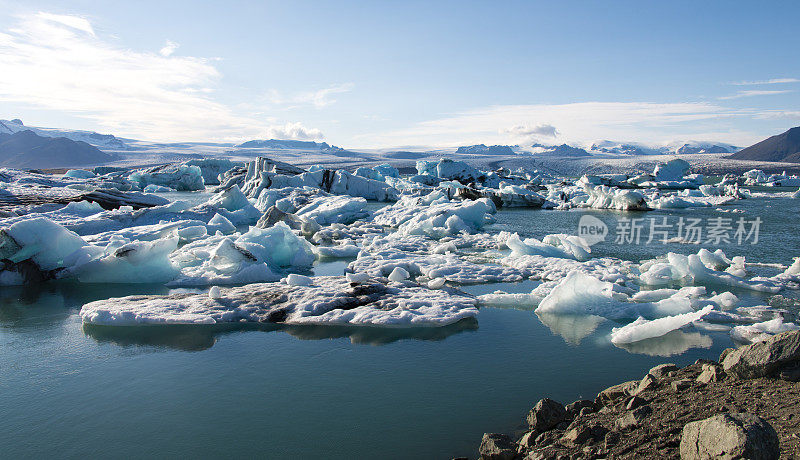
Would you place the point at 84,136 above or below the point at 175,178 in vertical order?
above

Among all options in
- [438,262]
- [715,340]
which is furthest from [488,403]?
[438,262]

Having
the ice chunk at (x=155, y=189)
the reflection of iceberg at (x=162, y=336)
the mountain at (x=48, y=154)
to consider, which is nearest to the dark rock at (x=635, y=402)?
the reflection of iceberg at (x=162, y=336)

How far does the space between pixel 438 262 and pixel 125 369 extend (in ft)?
15.4

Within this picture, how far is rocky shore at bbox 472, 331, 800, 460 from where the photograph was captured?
68.4 inches

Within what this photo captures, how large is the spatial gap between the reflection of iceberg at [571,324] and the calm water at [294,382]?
3cm

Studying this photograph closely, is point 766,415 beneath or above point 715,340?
above

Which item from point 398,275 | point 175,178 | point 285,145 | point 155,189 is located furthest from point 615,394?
point 285,145

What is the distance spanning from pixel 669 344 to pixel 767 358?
159cm

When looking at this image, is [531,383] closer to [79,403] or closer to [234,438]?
[234,438]

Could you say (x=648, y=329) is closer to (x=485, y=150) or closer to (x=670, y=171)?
(x=670, y=171)

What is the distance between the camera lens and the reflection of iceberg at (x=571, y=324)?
4.22m

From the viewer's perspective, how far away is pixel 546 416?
8.33ft

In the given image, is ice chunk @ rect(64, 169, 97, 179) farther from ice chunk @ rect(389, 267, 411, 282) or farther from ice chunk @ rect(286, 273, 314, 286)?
ice chunk @ rect(389, 267, 411, 282)

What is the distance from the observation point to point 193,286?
6.19 meters
